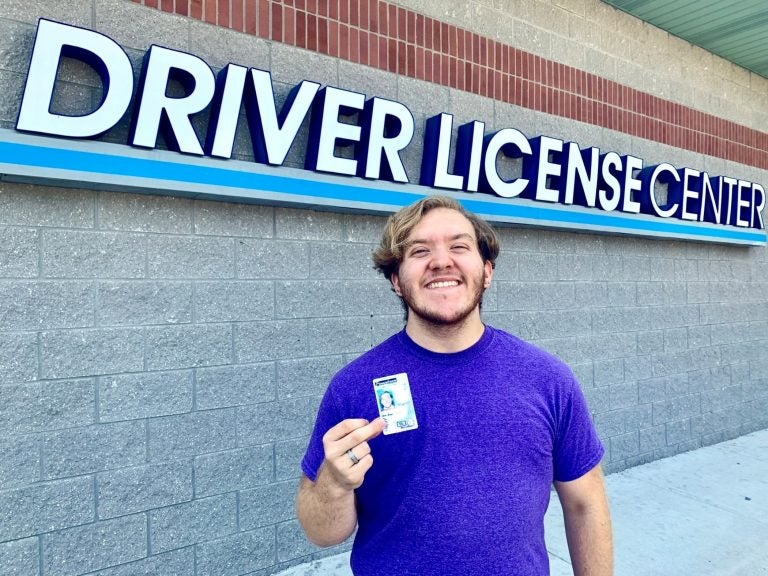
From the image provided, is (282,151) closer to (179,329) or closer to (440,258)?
(179,329)

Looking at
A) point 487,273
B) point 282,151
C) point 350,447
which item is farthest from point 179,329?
point 350,447

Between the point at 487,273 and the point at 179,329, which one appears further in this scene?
the point at 179,329

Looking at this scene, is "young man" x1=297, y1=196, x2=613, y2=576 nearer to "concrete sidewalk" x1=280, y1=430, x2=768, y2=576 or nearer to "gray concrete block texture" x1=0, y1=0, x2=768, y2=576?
"gray concrete block texture" x1=0, y1=0, x2=768, y2=576

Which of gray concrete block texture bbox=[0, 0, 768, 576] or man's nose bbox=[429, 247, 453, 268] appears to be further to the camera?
gray concrete block texture bbox=[0, 0, 768, 576]

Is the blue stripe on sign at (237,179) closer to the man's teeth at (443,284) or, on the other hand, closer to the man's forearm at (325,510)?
the man's teeth at (443,284)

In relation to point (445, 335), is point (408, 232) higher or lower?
higher

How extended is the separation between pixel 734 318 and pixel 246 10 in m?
6.27

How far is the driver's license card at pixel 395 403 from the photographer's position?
1547 millimetres

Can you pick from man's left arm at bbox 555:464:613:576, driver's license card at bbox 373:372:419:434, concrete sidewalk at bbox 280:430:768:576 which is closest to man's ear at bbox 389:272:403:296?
driver's license card at bbox 373:372:419:434

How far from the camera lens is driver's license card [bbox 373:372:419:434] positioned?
5.08ft

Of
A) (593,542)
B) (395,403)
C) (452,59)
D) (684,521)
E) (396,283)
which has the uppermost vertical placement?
(452,59)

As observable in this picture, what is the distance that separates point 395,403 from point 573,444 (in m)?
0.59

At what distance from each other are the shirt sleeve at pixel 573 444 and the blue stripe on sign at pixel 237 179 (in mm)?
2144

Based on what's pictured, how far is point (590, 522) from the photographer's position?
70.2 inches
